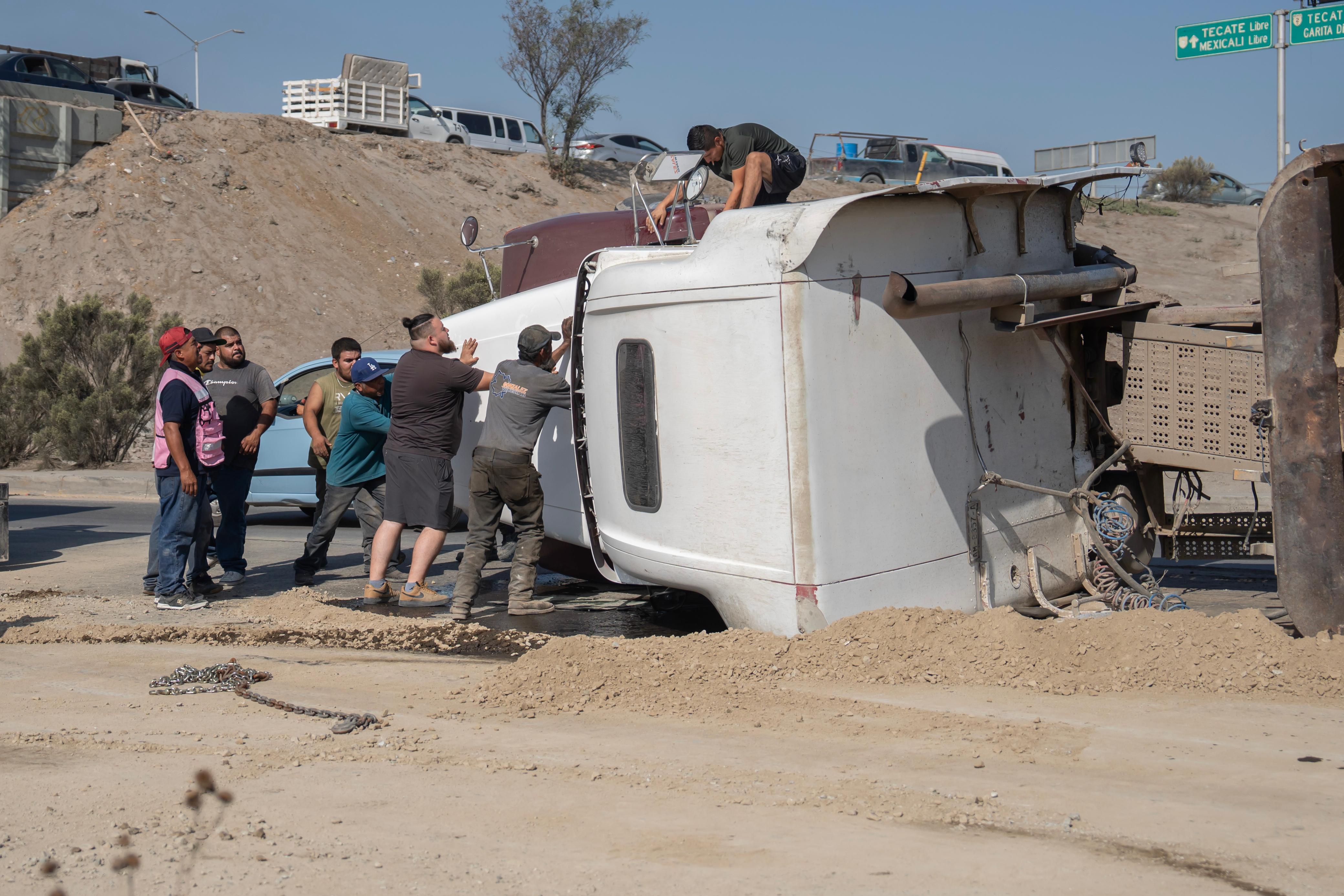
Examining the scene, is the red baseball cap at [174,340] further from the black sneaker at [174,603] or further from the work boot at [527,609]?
the work boot at [527,609]

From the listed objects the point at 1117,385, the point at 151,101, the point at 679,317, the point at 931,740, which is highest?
the point at 151,101

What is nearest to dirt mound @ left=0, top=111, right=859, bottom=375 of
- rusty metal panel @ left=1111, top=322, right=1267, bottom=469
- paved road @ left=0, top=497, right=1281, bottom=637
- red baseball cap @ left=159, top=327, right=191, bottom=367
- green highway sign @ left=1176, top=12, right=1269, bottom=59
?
green highway sign @ left=1176, top=12, right=1269, bottom=59

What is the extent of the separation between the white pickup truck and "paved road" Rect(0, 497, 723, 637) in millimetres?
25134

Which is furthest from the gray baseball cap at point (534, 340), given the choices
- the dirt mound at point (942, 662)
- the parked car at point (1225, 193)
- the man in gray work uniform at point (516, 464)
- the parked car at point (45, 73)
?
the parked car at point (1225, 193)

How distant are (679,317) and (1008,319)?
1.60 metres

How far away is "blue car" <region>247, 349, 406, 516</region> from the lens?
10.7 meters

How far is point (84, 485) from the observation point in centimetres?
1445

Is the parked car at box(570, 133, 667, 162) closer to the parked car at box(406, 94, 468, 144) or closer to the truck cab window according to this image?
the parked car at box(406, 94, 468, 144)

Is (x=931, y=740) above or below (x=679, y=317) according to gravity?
below

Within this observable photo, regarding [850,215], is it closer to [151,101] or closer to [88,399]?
[88,399]

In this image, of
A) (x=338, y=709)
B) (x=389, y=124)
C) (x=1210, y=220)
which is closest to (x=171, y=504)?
→ (x=338, y=709)

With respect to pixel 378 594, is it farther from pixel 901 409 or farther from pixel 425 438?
pixel 901 409

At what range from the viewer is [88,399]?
15711mm

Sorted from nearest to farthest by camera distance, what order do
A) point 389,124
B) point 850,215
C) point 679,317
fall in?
point 850,215 < point 679,317 < point 389,124
